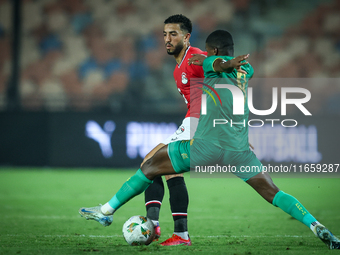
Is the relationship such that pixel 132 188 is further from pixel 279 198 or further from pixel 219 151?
pixel 279 198

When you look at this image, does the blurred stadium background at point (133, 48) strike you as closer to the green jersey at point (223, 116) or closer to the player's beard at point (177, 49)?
the player's beard at point (177, 49)

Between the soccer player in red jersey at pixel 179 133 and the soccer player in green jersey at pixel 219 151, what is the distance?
0.96 ft

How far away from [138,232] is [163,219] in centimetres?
186

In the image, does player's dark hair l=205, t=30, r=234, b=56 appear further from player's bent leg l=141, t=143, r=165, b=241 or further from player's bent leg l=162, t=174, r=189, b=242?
player's bent leg l=141, t=143, r=165, b=241

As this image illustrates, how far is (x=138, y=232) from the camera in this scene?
4.01 metres

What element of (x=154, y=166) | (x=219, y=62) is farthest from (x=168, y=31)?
(x=154, y=166)

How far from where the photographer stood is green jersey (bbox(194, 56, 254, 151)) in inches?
147

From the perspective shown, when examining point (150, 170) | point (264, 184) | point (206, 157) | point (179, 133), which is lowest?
point (264, 184)

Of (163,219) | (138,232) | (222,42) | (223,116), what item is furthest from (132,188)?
(163,219)

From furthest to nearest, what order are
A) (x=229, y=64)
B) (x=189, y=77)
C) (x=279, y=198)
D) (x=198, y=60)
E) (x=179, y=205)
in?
1. (x=189, y=77)
2. (x=179, y=205)
3. (x=198, y=60)
4. (x=279, y=198)
5. (x=229, y=64)

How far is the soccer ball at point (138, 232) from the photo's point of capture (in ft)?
13.2

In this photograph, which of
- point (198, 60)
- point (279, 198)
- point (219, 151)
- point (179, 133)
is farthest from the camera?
point (179, 133)

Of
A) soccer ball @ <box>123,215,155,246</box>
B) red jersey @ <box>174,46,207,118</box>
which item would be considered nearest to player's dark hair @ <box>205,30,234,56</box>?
red jersey @ <box>174,46,207,118</box>

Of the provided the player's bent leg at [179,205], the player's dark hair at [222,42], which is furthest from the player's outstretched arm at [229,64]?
the player's bent leg at [179,205]
